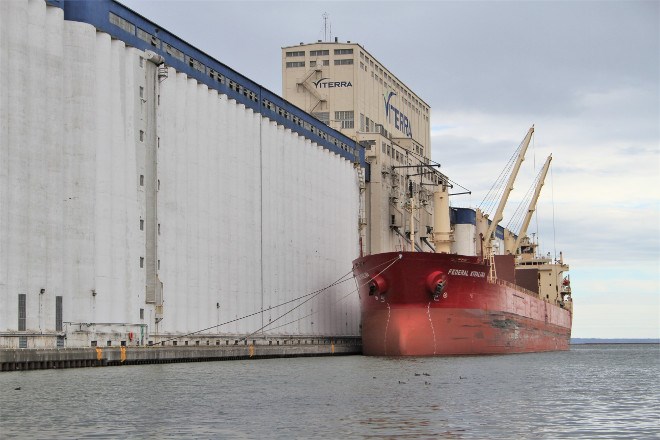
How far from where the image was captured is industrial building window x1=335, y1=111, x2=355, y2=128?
108m

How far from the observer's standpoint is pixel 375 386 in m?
40.7

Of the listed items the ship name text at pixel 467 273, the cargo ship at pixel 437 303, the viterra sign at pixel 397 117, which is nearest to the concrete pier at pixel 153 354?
the cargo ship at pixel 437 303

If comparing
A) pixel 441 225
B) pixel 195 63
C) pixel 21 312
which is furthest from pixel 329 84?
pixel 21 312

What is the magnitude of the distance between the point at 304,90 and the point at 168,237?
4985 centimetres

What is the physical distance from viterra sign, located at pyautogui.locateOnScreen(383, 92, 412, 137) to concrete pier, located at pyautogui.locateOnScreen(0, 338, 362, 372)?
37.9 metres

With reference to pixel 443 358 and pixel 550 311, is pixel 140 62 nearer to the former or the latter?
pixel 443 358

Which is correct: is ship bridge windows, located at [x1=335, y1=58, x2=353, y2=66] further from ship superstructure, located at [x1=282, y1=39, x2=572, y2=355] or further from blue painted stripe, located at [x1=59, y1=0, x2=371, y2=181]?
blue painted stripe, located at [x1=59, y1=0, x2=371, y2=181]

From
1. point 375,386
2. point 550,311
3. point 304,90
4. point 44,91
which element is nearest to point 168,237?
point 44,91

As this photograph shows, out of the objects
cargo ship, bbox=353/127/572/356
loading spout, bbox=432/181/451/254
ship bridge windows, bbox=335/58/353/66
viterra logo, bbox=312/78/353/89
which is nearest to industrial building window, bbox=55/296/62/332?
cargo ship, bbox=353/127/572/356

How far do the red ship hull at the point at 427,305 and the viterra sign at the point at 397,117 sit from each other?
4128 centimetres

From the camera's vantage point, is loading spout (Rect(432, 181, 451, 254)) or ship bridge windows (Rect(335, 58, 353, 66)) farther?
ship bridge windows (Rect(335, 58, 353, 66))

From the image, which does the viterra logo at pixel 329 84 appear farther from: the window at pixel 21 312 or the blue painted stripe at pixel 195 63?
the window at pixel 21 312

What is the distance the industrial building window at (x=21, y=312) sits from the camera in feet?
160

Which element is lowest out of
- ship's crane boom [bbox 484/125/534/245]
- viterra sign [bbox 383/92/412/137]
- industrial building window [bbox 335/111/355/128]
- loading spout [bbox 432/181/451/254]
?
loading spout [bbox 432/181/451/254]
